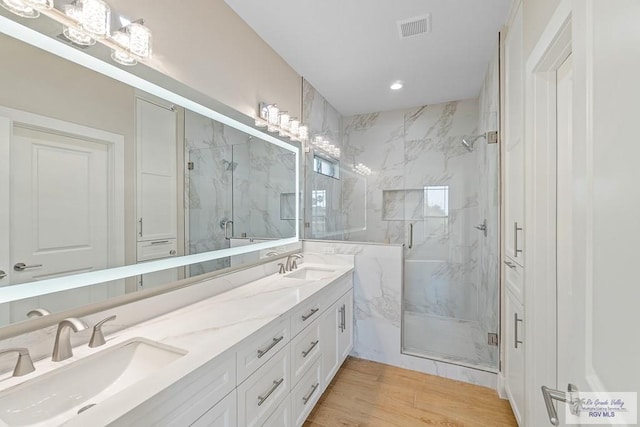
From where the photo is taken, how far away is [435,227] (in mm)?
3549

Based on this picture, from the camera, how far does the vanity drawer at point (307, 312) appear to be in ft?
5.12

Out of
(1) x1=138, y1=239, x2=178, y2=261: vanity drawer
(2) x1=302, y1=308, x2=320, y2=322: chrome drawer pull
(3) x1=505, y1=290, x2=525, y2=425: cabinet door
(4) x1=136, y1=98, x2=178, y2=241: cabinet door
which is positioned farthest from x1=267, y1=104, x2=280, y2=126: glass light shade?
(3) x1=505, y1=290, x2=525, y2=425: cabinet door

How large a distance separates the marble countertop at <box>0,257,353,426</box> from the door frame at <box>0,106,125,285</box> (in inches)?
12.6

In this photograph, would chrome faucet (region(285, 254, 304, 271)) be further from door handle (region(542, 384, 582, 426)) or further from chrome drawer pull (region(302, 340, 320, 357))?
door handle (region(542, 384, 582, 426))

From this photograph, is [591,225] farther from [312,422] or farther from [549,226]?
[312,422]

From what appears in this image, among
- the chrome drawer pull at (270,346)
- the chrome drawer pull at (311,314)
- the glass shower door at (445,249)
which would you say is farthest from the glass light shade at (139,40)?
the glass shower door at (445,249)

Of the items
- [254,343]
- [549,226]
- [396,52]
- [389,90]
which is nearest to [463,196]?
[389,90]

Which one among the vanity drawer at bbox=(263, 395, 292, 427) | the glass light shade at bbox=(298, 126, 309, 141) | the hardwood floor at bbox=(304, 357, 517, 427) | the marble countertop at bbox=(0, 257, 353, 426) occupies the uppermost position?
the glass light shade at bbox=(298, 126, 309, 141)

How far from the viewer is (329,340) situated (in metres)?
2.06

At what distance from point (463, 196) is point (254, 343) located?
3092 mm

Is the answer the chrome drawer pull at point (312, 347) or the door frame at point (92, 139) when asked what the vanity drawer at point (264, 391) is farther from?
the door frame at point (92, 139)

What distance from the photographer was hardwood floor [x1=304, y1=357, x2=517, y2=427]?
1835mm

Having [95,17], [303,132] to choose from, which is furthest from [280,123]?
[95,17]

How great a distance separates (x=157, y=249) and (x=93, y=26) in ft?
3.17
